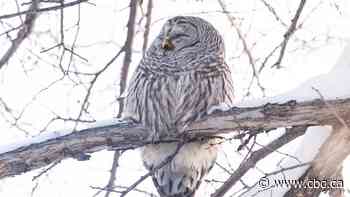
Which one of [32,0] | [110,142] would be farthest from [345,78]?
[32,0]

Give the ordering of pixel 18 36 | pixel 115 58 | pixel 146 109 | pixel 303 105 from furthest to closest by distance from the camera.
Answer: pixel 115 58
pixel 18 36
pixel 146 109
pixel 303 105

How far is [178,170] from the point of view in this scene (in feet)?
13.3

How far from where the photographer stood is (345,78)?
321 cm

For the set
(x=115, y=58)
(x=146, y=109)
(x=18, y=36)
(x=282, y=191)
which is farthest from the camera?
(x=115, y=58)

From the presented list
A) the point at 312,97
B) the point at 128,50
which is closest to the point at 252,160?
the point at 312,97

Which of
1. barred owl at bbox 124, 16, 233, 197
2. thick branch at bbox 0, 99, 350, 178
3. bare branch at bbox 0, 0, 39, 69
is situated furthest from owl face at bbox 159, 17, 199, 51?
bare branch at bbox 0, 0, 39, 69

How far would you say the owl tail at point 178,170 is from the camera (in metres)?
3.99

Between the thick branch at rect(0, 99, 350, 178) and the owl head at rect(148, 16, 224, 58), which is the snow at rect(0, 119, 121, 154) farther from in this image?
the owl head at rect(148, 16, 224, 58)

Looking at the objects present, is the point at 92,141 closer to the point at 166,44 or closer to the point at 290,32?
the point at 166,44

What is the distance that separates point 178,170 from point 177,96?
46cm

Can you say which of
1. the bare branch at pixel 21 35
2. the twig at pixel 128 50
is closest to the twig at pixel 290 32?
the twig at pixel 128 50

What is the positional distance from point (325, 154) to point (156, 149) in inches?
43.7

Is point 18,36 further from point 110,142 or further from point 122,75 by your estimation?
point 110,142

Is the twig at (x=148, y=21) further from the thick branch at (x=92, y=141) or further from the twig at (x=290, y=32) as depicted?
the thick branch at (x=92, y=141)
